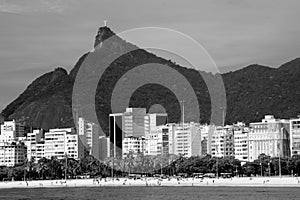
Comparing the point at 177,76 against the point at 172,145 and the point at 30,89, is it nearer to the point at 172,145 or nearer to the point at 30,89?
the point at 172,145

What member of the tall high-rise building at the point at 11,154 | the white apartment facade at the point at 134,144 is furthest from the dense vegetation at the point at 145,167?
the tall high-rise building at the point at 11,154

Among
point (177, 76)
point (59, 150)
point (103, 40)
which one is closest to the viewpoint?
point (59, 150)

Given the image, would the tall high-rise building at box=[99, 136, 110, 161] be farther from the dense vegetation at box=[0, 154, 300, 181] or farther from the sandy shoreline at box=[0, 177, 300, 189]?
the sandy shoreline at box=[0, 177, 300, 189]

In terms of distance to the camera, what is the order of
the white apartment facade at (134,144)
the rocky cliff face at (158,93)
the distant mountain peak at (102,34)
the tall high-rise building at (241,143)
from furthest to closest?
1. the distant mountain peak at (102,34)
2. the rocky cliff face at (158,93)
3. the white apartment facade at (134,144)
4. the tall high-rise building at (241,143)

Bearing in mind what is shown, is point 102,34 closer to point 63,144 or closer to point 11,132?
point 11,132

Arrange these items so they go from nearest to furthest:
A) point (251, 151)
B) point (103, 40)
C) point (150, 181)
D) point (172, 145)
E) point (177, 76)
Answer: point (150, 181), point (251, 151), point (172, 145), point (177, 76), point (103, 40)

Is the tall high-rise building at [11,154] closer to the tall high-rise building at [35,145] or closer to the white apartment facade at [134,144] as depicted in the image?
the tall high-rise building at [35,145]

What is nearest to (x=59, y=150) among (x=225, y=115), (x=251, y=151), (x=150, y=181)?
(x=225, y=115)
